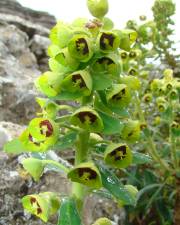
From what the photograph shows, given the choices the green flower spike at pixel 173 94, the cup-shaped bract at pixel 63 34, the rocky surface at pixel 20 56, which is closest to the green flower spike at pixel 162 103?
the green flower spike at pixel 173 94

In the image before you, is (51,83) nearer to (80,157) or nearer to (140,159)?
(80,157)

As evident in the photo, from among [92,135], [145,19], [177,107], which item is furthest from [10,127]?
[92,135]

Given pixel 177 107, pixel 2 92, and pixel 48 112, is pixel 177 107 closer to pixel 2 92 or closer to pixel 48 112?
pixel 2 92

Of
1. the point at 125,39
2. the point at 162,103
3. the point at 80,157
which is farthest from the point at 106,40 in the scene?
the point at 162,103

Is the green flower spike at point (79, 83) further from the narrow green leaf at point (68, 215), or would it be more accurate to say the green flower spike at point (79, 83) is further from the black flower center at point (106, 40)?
the narrow green leaf at point (68, 215)

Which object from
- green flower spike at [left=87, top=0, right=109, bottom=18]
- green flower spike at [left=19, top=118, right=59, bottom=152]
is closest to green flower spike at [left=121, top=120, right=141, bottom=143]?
green flower spike at [left=19, top=118, right=59, bottom=152]

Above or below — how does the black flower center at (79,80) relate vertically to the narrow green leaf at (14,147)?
above

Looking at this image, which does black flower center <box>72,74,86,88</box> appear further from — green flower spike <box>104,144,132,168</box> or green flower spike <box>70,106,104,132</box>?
green flower spike <box>104,144,132,168</box>
